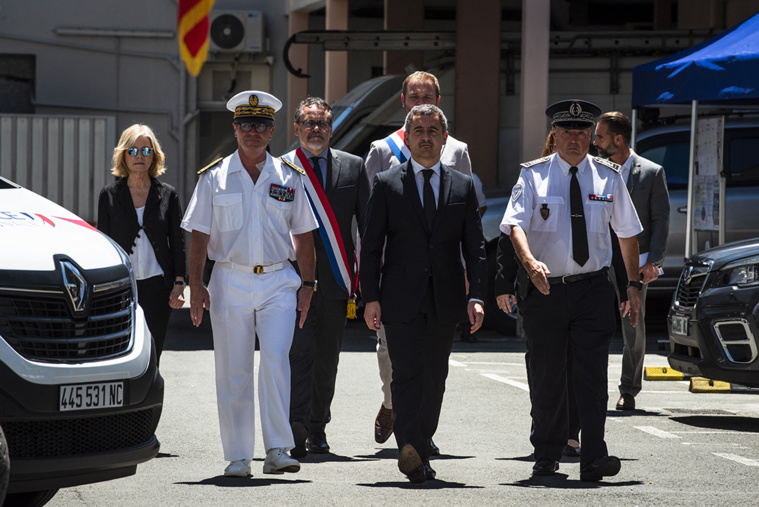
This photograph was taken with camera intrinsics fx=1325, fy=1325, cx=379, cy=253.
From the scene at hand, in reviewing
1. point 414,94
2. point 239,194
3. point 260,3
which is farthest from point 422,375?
point 260,3

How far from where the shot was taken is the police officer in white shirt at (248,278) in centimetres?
654

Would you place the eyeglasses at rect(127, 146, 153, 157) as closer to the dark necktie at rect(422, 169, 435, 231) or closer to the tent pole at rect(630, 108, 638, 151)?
the dark necktie at rect(422, 169, 435, 231)

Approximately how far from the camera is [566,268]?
6.72 meters

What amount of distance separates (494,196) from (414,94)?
20.6 ft

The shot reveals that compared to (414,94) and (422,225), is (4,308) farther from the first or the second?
(414,94)

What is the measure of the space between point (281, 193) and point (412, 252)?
728 mm

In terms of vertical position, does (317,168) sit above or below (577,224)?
above

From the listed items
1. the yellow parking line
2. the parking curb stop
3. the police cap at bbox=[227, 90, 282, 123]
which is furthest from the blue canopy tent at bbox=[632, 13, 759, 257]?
the police cap at bbox=[227, 90, 282, 123]

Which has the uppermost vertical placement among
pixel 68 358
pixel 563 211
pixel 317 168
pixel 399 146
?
pixel 399 146

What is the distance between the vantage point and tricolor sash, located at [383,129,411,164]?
7.66 m

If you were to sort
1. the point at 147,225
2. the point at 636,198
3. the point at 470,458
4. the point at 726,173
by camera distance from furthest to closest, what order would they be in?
the point at 726,173, the point at 636,198, the point at 147,225, the point at 470,458

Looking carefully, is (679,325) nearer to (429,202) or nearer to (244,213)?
(429,202)

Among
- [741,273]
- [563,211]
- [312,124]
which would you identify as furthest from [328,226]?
[741,273]

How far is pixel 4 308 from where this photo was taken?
496 centimetres
